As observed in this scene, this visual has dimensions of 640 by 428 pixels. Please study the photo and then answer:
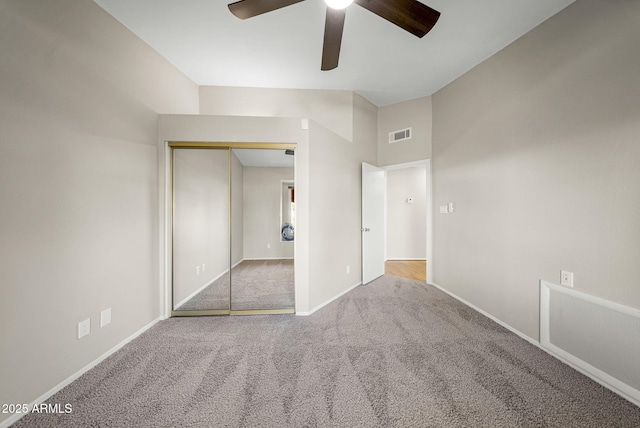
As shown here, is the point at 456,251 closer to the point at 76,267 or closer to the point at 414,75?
the point at 414,75

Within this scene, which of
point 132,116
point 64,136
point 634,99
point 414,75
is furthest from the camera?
point 414,75

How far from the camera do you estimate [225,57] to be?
2.67 m

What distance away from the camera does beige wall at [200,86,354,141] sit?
3.34 meters

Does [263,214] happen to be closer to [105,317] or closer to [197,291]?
[197,291]

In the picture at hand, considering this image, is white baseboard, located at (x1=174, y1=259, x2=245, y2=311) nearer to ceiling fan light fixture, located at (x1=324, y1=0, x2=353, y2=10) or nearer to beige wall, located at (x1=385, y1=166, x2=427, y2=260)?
ceiling fan light fixture, located at (x1=324, y1=0, x2=353, y2=10)

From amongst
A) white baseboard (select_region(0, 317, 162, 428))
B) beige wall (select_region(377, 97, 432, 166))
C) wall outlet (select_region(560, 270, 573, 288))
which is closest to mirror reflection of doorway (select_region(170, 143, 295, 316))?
white baseboard (select_region(0, 317, 162, 428))

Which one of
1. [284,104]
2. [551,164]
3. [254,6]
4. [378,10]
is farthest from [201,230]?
[551,164]

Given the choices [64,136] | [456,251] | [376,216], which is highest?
[64,136]

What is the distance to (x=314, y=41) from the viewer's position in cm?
238

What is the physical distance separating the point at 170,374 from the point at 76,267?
104cm

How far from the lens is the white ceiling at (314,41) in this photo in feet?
6.46

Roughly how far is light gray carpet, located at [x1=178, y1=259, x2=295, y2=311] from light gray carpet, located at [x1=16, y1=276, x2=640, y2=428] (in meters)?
0.35

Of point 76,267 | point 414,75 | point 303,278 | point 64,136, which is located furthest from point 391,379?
point 414,75

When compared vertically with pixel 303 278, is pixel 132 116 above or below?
above
